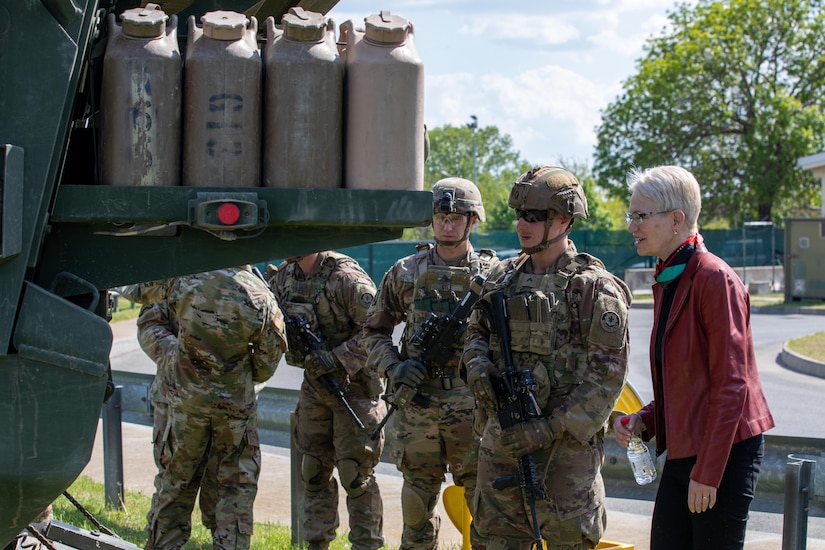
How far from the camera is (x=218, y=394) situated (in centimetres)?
576

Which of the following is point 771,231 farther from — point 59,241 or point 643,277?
point 59,241

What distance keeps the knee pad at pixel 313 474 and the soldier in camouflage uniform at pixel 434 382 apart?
77 centimetres

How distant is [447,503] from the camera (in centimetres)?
616

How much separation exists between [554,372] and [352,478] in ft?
7.16

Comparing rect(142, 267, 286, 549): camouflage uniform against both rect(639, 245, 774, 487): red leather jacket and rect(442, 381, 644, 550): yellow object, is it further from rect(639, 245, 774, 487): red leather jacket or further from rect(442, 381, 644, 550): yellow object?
rect(639, 245, 774, 487): red leather jacket

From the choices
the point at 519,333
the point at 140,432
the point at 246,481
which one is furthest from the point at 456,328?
the point at 140,432

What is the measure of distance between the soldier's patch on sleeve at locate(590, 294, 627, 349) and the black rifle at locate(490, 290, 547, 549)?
332 millimetres

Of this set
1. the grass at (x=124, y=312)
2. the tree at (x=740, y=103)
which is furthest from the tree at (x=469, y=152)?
the grass at (x=124, y=312)

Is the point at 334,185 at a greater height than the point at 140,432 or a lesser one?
greater

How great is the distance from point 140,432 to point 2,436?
781 centimetres

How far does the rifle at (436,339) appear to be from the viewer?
5531mm

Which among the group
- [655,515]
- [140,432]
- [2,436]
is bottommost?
[140,432]

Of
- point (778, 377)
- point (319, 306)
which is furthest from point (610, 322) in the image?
point (778, 377)

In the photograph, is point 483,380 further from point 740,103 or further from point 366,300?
point 740,103
